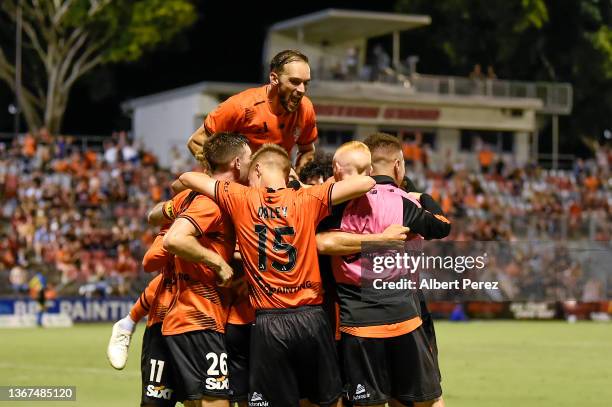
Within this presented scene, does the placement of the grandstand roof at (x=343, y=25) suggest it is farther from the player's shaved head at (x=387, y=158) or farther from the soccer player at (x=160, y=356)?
the player's shaved head at (x=387, y=158)

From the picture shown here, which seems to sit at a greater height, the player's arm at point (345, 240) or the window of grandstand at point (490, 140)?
the player's arm at point (345, 240)

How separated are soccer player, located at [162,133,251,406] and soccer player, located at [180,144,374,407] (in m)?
0.43

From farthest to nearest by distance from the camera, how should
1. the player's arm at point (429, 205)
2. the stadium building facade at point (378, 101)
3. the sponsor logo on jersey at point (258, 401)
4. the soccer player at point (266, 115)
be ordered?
the stadium building facade at point (378, 101) < the soccer player at point (266, 115) < the player's arm at point (429, 205) < the sponsor logo on jersey at point (258, 401)

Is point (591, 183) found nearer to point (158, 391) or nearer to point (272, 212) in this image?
point (158, 391)

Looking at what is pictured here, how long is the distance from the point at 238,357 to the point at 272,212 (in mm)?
1276

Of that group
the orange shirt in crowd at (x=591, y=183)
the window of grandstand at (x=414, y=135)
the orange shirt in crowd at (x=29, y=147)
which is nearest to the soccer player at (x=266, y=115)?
the orange shirt in crowd at (x=29, y=147)

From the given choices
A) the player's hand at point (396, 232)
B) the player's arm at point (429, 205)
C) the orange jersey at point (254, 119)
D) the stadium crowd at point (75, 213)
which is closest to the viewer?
the player's hand at point (396, 232)

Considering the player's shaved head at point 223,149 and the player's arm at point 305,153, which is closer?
the player's shaved head at point 223,149

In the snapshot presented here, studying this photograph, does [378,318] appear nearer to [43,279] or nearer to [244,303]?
[244,303]

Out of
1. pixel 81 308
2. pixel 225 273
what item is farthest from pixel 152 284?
pixel 81 308

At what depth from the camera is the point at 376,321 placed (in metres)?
7.89

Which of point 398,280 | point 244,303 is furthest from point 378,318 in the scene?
point 244,303

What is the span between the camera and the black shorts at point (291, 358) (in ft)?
25.0

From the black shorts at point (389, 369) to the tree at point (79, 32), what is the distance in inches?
1487
